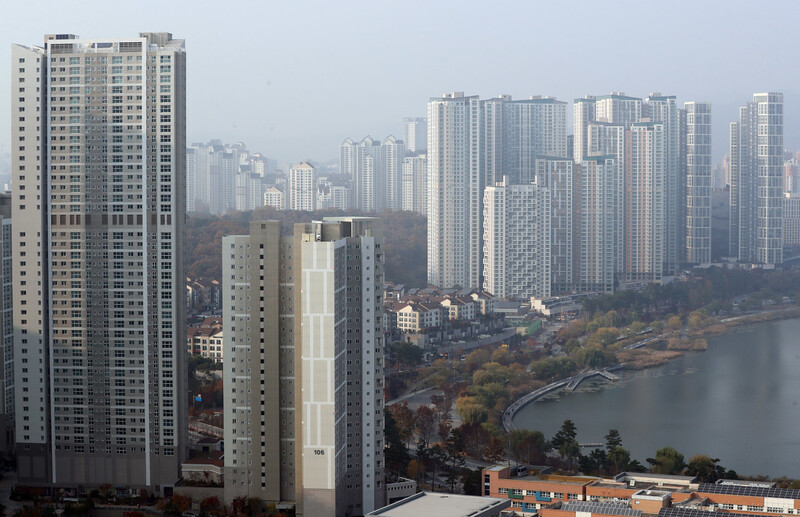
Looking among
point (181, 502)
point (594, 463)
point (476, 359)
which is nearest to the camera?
point (181, 502)

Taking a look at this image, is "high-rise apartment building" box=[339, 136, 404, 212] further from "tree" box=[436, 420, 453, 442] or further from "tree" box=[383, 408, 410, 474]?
"tree" box=[383, 408, 410, 474]

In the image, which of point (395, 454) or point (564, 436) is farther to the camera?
point (564, 436)

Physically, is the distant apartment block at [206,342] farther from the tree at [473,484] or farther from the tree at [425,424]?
the tree at [473,484]

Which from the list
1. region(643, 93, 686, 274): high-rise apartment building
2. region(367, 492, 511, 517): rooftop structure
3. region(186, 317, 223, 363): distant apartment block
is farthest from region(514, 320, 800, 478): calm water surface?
region(643, 93, 686, 274): high-rise apartment building

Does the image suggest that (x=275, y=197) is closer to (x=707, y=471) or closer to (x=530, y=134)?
(x=530, y=134)

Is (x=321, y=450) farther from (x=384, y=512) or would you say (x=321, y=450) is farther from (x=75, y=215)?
(x=75, y=215)

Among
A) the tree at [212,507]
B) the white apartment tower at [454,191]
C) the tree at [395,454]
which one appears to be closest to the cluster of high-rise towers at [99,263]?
the tree at [212,507]

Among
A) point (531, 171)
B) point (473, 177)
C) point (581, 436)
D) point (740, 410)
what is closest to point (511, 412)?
point (581, 436)

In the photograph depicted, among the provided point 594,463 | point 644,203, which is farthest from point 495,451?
point 644,203
